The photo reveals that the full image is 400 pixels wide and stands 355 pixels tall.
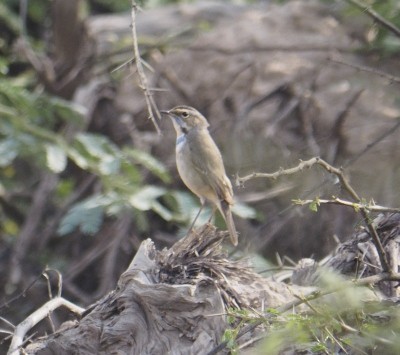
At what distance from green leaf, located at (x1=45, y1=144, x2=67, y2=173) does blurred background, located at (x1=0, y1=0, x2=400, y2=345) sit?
0.05 feet

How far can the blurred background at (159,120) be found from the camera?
289 inches

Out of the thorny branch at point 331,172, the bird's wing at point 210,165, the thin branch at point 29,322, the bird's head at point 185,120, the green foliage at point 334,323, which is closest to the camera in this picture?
the green foliage at point 334,323

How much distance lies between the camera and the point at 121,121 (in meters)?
9.44

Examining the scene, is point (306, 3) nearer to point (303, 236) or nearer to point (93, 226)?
point (303, 236)

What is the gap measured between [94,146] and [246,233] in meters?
1.58

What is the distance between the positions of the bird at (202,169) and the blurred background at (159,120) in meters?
0.43

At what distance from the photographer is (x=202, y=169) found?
6.59m

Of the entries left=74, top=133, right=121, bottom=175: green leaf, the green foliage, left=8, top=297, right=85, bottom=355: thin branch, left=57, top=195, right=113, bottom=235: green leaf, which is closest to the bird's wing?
left=74, top=133, right=121, bottom=175: green leaf

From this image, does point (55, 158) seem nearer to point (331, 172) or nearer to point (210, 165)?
point (210, 165)

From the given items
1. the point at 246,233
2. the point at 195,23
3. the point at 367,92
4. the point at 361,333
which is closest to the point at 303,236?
the point at 246,233

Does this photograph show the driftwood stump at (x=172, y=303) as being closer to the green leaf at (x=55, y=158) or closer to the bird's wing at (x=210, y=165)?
the bird's wing at (x=210, y=165)

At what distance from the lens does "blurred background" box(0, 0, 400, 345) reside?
7328mm

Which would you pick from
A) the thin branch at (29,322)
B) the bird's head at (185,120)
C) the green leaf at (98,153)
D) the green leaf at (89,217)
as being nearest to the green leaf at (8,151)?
the green leaf at (98,153)

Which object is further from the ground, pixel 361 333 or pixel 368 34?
pixel 361 333
